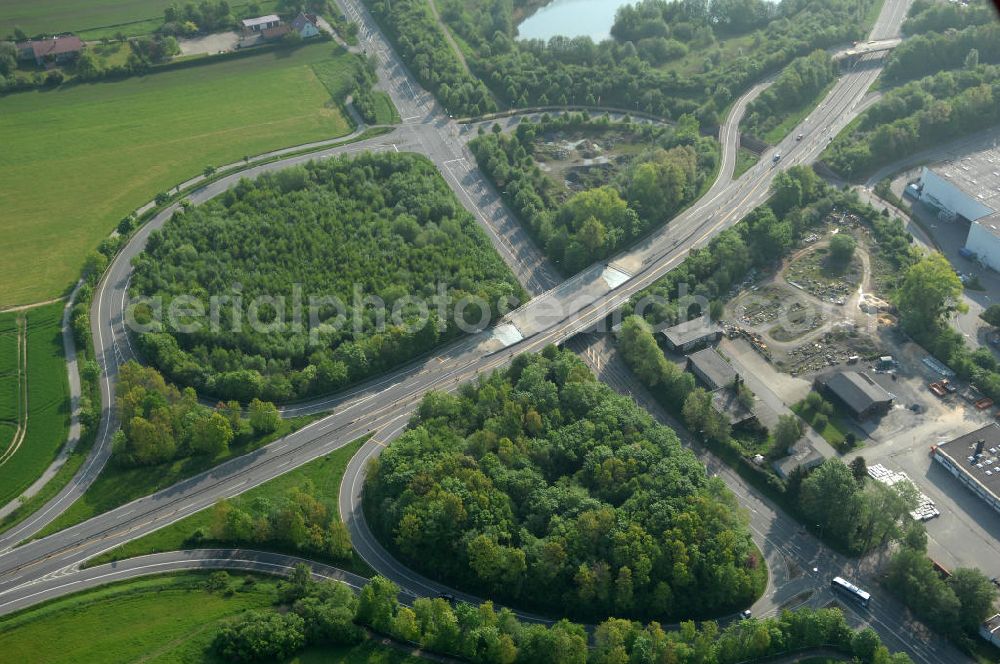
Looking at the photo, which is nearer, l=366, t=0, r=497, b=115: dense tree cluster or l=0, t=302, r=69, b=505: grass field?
l=0, t=302, r=69, b=505: grass field

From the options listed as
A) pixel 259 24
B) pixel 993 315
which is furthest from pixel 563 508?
pixel 259 24

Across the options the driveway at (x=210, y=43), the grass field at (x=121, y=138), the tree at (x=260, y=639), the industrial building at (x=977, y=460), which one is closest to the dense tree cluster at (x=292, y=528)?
the tree at (x=260, y=639)

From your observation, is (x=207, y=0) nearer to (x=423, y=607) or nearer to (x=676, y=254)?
(x=676, y=254)

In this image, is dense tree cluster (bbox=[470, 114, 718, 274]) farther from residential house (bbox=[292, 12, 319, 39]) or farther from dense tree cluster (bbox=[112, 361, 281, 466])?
residential house (bbox=[292, 12, 319, 39])

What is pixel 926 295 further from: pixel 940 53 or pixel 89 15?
pixel 89 15

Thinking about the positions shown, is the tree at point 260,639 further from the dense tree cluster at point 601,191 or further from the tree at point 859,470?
the dense tree cluster at point 601,191

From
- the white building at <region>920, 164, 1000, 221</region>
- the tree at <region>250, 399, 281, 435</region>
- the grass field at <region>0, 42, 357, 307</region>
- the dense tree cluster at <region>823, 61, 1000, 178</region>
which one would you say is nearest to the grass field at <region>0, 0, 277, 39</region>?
the grass field at <region>0, 42, 357, 307</region>

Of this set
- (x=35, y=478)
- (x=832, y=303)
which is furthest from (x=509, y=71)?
(x=35, y=478)
